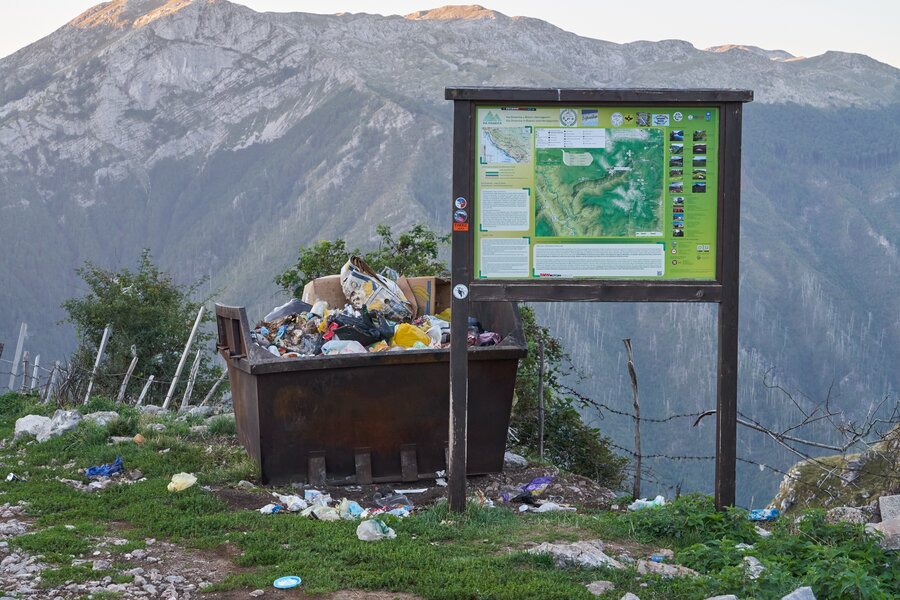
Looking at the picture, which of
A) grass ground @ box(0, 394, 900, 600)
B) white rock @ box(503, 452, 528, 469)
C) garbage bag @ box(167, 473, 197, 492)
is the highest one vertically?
grass ground @ box(0, 394, 900, 600)

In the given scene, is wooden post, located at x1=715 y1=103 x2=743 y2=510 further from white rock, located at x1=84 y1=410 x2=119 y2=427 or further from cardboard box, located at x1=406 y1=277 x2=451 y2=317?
white rock, located at x1=84 y1=410 x2=119 y2=427

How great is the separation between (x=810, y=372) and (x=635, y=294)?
4832 inches

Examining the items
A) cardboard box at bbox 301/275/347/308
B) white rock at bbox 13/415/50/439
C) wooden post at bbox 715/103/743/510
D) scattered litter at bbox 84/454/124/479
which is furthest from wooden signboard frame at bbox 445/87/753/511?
white rock at bbox 13/415/50/439

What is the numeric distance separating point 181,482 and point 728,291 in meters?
4.25

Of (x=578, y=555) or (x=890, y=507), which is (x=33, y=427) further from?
(x=890, y=507)

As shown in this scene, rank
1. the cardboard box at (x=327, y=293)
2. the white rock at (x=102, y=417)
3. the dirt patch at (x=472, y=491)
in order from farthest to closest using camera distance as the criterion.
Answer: the white rock at (x=102, y=417)
the cardboard box at (x=327, y=293)
the dirt patch at (x=472, y=491)

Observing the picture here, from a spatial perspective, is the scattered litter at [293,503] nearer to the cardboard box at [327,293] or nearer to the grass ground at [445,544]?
the grass ground at [445,544]

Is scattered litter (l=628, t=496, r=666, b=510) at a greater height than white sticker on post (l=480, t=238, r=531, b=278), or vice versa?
white sticker on post (l=480, t=238, r=531, b=278)

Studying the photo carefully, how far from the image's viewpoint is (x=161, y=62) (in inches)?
7195

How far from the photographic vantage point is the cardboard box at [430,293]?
940 centimetres

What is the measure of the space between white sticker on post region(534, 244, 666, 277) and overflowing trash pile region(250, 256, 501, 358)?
1622 millimetres

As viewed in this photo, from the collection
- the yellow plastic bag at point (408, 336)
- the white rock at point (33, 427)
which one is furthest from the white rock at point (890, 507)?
the white rock at point (33, 427)

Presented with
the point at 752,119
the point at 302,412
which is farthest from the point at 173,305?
the point at 752,119

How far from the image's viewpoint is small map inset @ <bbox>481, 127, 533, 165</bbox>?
6426mm
